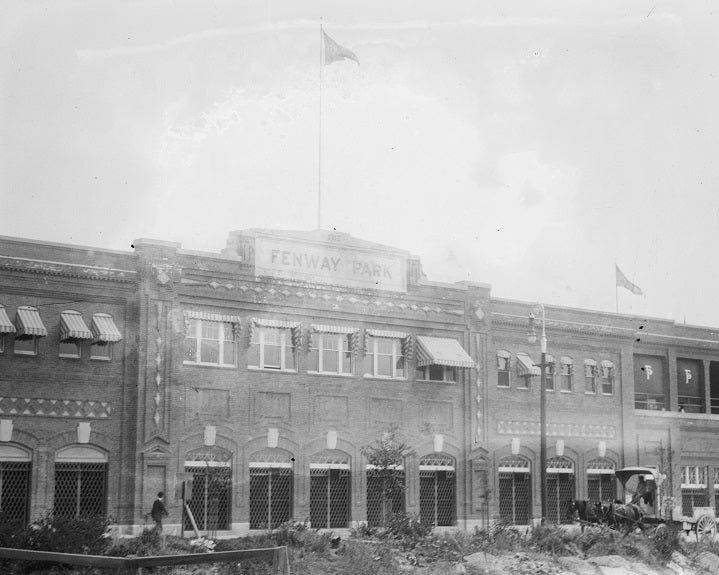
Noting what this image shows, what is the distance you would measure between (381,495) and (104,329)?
1238cm

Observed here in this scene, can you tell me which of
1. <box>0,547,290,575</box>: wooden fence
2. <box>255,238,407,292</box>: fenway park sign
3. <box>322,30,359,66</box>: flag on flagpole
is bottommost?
<box>0,547,290,575</box>: wooden fence

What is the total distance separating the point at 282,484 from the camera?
3853 cm

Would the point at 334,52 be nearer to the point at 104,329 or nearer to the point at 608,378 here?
the point at 104,329

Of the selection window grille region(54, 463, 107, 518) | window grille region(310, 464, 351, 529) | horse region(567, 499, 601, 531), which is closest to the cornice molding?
window grille region(310, 464, 351, 529)

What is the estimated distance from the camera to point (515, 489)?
44.6m

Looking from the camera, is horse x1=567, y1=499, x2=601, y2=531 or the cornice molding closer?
horse x1=567, y1=499, x2=601, y2=531

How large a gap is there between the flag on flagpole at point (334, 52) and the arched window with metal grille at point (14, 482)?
1614 centimetres

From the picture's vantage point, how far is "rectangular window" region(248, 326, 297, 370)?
38469mm

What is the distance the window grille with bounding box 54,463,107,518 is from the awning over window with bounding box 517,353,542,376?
18.3 meters

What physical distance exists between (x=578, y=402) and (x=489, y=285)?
700 cm

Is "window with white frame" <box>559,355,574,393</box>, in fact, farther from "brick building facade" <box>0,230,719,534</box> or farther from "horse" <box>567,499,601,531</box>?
"horse" <box>567,499,601,531</box>

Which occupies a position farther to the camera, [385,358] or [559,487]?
[559,487]

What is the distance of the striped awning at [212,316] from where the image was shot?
3716cm

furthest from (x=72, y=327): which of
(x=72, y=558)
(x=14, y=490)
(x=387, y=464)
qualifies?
(x=72, y=558)
